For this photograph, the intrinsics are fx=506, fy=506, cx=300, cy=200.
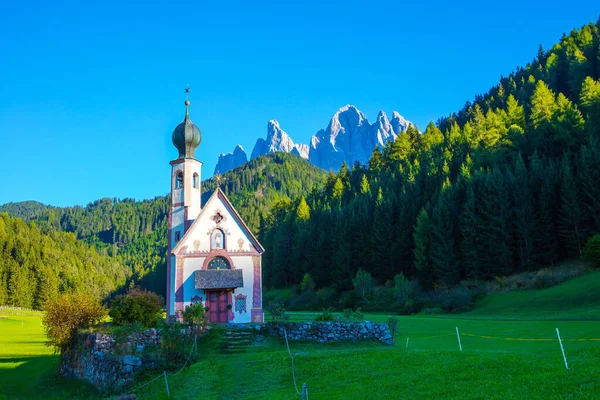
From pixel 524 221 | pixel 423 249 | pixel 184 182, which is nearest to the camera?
pixel 184 182

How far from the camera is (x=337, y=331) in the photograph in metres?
26.7

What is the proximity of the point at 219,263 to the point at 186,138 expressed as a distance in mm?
10292

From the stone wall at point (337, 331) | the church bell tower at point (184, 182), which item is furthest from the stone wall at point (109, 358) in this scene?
the church bell tower at point (184, 182)

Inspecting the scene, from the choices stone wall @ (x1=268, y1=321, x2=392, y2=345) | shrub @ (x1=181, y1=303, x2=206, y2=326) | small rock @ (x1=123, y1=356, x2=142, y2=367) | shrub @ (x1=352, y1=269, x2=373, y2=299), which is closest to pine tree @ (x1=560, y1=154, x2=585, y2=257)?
shrub @ (x1=352, y1=269, x2=373, y2=299)

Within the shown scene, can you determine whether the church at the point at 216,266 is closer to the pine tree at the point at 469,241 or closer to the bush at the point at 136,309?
the bush at the point at 136,309

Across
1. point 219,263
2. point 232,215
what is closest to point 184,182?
point 232,215

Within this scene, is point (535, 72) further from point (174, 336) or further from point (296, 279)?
point (174, 336)

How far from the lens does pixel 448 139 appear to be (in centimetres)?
9544

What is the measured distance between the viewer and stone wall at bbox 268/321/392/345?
85.9ft

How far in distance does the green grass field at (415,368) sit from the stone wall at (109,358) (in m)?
0.76

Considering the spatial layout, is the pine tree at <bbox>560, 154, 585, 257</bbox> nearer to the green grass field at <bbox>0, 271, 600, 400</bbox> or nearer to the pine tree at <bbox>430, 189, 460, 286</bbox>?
the pine tree at <bbox>430, 189, 460, 286</bbox>

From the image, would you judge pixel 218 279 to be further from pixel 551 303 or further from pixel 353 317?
pixel 551 303

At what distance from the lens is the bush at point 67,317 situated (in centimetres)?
2911

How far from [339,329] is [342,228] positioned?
49128mm
